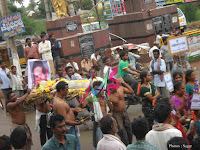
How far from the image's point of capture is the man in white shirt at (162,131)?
454 cm

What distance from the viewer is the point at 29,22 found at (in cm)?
3472

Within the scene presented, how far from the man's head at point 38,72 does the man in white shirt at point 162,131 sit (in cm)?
346

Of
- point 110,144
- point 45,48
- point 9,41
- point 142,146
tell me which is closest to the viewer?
point 142,146

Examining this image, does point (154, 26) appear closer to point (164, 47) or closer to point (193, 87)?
point (164, 47)

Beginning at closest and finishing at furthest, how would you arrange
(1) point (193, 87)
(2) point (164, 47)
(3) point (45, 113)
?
(1) point (193, 87) < (3) point (45, 113) < (2) point (164, 47)

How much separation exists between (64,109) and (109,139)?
1.76 meters

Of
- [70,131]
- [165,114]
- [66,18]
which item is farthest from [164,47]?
[165,114]

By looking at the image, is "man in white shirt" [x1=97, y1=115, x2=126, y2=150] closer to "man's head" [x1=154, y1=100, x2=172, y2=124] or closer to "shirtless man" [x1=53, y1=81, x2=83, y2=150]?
"man's head" [x1=154, y1=100, x2=172, y2=124]

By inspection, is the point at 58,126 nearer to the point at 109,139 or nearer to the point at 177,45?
the point at 109,139

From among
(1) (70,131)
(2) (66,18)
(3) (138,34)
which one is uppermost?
(2) (66,18)

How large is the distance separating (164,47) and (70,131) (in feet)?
21.4

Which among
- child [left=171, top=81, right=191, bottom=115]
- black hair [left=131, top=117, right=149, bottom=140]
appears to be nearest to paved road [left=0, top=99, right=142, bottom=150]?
child [left=171, top=81, right=191, bottom=115]

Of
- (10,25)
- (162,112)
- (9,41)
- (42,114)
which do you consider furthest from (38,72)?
(9,41)

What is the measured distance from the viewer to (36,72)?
7715mm
